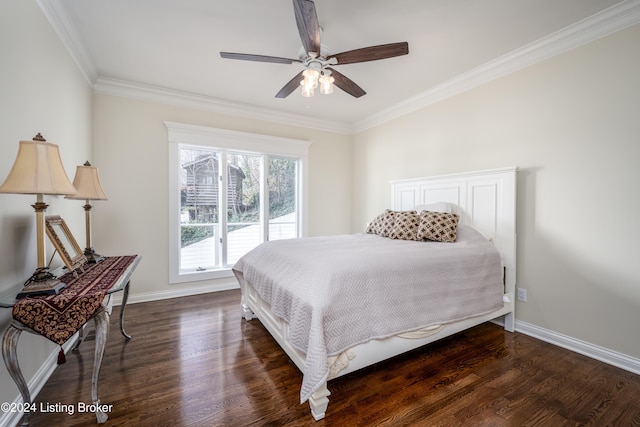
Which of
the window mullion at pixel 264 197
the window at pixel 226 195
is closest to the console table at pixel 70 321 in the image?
the window at pixel 226 195

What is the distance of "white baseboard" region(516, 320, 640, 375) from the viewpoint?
1952 millimetres

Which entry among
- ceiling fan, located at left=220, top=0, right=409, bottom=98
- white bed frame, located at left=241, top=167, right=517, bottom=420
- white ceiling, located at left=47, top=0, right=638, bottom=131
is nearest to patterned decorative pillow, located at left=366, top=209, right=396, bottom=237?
white bed frame, located at left=241, top=167, right=517, bottom=420

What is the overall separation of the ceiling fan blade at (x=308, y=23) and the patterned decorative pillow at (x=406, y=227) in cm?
191

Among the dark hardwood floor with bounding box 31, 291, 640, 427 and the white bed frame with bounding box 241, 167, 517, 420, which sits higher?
the white bed frame with bounding box 241, 167, 517, 420

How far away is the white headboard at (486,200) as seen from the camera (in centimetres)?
258

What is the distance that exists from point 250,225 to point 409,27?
3.20 m

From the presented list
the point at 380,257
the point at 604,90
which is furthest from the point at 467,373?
the point at 604,90

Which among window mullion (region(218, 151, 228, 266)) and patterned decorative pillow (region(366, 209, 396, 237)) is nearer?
patterned decorative pillow (region(366, 209, 396, 237))

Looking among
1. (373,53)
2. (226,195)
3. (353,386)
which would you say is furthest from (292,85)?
(353,386)

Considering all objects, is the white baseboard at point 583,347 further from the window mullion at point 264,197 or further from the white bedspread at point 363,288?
the window mullion at point 264,197

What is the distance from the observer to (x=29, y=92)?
A: 1695mm

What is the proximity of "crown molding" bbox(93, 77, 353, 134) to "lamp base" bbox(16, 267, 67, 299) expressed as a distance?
2.66m

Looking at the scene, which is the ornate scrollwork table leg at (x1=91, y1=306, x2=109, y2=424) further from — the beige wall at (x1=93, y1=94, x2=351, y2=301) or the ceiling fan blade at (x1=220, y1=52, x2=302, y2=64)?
the beige wall at (x1=93, y1=94, x2=351, y2=301)

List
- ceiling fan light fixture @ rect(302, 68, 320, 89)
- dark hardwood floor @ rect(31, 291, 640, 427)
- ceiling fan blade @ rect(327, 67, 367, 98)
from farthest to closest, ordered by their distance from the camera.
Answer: ceiling fan blade @ rect(327, 67, 367, 98) < ceiling fan light fixture @ rect(302, 68, 320, 89) < dark hardwood floor @ rect(31, 291, 640, 427)
